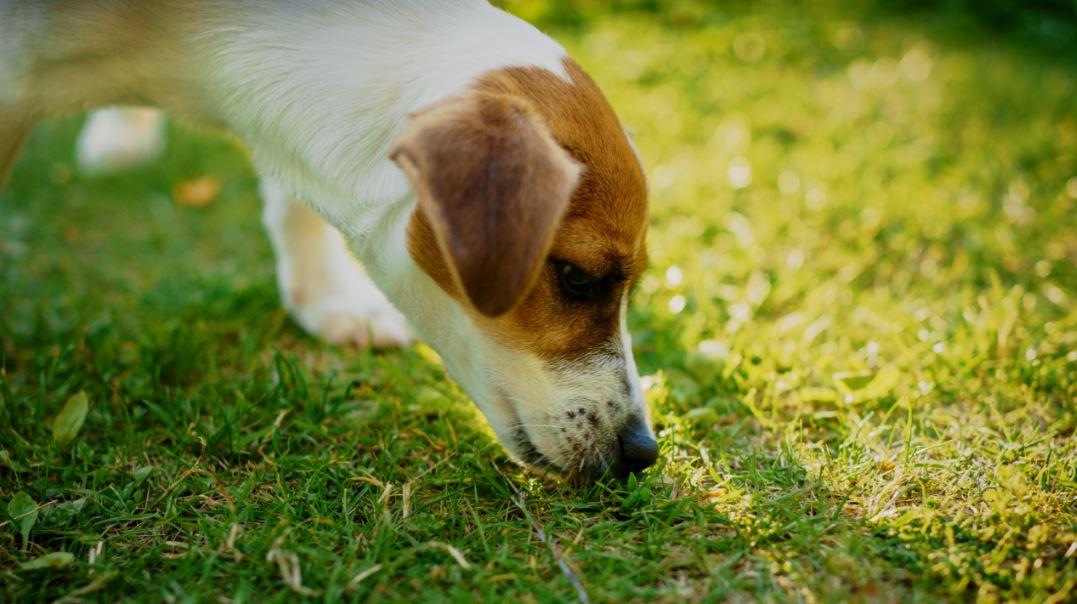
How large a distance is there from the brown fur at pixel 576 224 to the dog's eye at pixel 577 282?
19 millimetres

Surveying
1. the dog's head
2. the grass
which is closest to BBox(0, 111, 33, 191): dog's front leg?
the grass

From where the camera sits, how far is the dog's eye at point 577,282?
216cm

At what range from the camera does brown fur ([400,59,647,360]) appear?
2.12 meters

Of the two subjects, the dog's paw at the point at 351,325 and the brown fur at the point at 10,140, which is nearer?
the brown fur at the point at 10,140

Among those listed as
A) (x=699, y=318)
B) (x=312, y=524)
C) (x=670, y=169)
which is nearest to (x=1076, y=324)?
(x=699, y=318)

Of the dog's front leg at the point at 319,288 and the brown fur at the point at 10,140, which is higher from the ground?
the brown fur at the point at 10,140

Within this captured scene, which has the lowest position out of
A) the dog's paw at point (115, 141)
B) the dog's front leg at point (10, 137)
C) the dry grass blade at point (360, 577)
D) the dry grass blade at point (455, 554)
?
the dog's paw at point (115, 141)

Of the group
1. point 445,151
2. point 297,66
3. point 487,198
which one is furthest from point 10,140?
point 487,198

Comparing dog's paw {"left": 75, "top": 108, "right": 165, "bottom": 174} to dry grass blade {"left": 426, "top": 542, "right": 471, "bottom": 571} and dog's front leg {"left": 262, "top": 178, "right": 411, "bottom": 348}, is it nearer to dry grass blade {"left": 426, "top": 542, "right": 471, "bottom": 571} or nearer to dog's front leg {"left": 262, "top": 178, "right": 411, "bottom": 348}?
dog's front leg {"left": 262, "top": 178, "right": 411, "bottom": 348}

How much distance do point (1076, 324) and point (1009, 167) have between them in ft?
5.92

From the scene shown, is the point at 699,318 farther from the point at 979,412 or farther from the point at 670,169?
the point at 670,169

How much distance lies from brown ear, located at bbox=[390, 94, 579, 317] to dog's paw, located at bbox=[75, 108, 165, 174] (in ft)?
11.4

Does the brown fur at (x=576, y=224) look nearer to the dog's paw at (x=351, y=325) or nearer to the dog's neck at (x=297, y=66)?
the dog's neck at (x=297, y=66)

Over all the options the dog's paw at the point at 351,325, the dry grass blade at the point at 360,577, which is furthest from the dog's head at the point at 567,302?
the dog's paw at the point at 351,325
